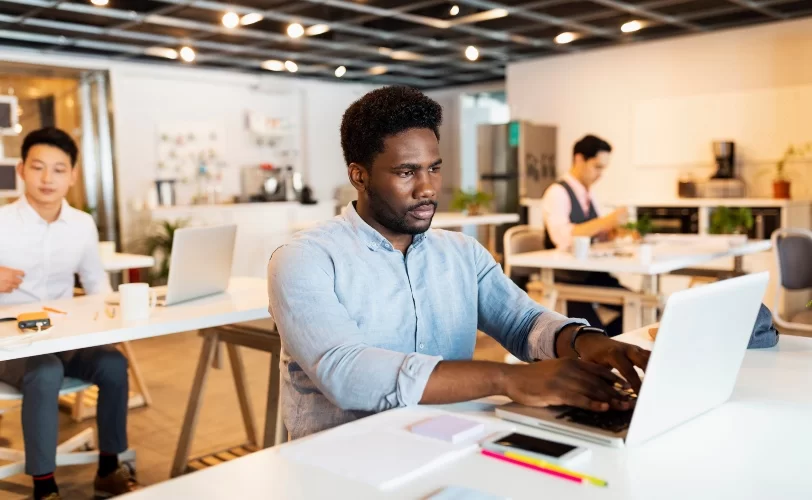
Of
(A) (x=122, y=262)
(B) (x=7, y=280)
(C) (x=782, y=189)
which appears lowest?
(A) (x=122, y=262)

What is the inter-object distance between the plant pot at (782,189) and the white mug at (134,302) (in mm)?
6090

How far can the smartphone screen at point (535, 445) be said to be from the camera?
1083 mm

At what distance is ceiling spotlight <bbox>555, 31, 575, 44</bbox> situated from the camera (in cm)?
753

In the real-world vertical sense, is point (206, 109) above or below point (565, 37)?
below

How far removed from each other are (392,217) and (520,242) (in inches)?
113

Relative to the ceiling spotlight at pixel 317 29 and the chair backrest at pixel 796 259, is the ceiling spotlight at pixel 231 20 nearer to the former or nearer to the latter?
the ceiling spotlight at pixel 317 29

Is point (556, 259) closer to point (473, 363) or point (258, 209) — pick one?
point (473, 363)

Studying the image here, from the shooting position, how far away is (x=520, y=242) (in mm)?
4402

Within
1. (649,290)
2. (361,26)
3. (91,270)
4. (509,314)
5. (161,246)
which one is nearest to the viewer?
(509,314)

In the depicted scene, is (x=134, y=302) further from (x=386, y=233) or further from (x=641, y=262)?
(x=641, y=262)

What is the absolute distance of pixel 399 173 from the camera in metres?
1.58

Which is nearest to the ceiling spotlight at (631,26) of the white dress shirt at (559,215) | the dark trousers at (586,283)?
the white dress shirt at (559,215)

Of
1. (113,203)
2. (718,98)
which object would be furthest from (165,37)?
(718,98)

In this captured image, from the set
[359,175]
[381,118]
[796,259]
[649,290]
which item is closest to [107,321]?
[359,175]
